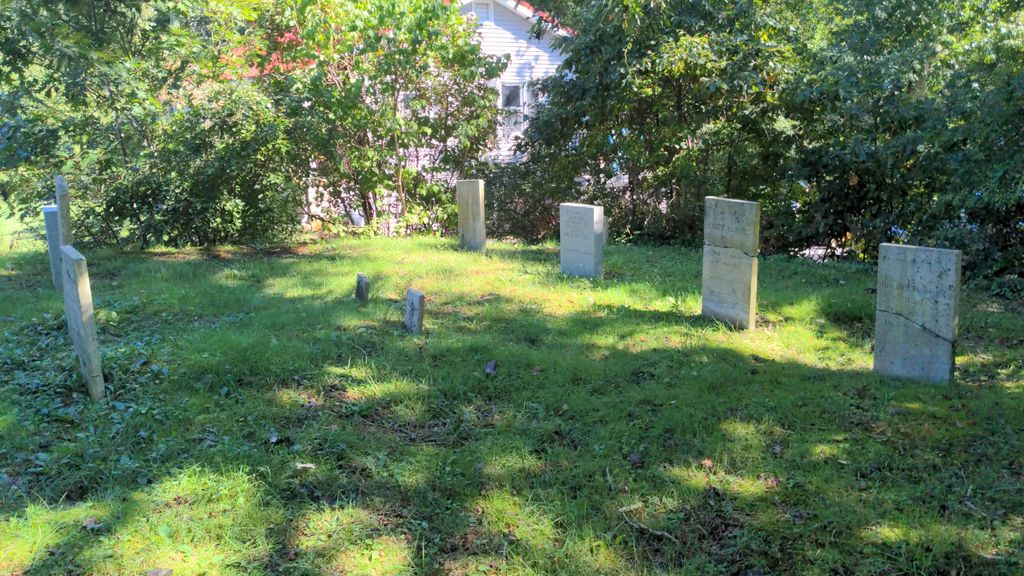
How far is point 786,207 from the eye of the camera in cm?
1236

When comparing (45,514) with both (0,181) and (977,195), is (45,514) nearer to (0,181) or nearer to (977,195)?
(977,195)

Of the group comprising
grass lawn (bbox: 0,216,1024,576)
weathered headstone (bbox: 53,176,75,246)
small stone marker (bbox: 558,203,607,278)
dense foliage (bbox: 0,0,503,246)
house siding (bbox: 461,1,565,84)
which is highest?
house siding (bbox: 461,1,565,84)

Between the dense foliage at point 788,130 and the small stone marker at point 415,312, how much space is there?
3.91 meters

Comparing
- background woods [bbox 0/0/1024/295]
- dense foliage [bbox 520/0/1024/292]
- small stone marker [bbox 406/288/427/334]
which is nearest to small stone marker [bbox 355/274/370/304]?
small stone marker [bbox 406/288/427/334]

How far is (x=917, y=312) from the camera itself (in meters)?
6.03

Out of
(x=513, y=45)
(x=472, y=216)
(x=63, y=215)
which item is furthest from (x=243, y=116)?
(x=513, y=45)

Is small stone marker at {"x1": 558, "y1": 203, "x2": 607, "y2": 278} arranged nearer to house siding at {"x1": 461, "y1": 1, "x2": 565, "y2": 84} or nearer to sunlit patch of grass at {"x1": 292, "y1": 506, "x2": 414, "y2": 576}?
sunlit patch of grass at {"x1": 292, "y1": 506, "x2": 414, "y2": 576}

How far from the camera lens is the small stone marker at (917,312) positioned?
586 centimetres

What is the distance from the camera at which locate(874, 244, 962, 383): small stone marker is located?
5.86 m

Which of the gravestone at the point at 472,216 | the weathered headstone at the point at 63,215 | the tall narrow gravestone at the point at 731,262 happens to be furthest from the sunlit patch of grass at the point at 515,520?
the gravestone at the point at 472,216

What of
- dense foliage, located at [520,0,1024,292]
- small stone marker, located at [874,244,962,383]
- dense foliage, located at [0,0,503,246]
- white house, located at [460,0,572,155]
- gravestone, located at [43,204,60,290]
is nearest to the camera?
small stone marker, located at [874,244,962,383]

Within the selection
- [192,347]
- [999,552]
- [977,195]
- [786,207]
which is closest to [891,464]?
[999,552]

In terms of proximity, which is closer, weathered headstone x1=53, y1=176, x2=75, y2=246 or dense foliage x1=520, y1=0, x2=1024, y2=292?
weathered headstone x1=53, y1=176, x2=75, y2=246

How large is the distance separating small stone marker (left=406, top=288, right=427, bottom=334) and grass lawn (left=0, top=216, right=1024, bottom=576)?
308mm
